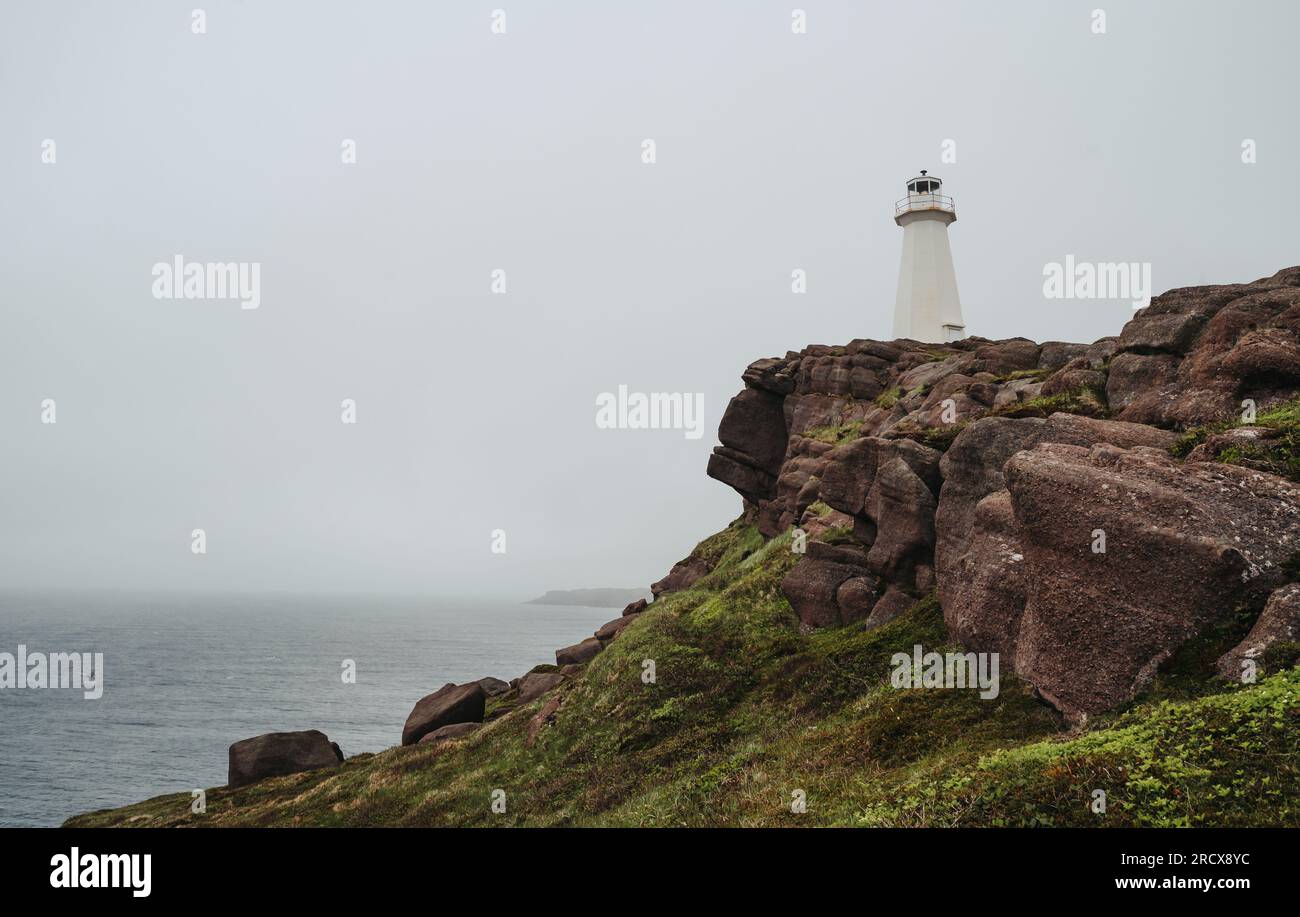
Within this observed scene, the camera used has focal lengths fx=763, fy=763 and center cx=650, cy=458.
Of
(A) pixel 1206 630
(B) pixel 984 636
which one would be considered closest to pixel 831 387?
(B) pixel 984 636

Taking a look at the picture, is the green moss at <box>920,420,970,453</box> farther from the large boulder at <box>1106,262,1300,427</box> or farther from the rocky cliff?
the large boulder at <box>1106,262,1300,427</box>

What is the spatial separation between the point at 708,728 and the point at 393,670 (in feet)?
512

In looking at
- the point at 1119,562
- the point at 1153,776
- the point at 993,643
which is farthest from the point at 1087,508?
the point at 1153,776

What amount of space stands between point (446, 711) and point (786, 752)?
2734 centimetres

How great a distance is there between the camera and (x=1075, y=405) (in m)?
24.5

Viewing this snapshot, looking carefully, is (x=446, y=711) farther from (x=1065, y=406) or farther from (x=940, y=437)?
(x=1065, y=406)

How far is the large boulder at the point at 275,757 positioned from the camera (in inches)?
1684

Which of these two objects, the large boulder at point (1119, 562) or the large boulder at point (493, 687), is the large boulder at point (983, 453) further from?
the large boulder at point (493, 687)

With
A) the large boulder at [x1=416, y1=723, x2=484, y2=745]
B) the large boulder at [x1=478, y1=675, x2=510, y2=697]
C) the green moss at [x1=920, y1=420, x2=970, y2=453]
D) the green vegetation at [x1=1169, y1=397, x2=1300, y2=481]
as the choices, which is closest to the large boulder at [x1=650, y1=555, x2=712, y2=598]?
the large boulder at [x1=478, y1=675, x2=510, y2=697]

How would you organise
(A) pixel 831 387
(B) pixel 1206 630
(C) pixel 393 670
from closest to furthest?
(B) pixel 1206 630 → (A) pixel 831 387 → (C) pixel 393 670

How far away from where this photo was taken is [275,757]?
142ft

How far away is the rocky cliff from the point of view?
12078 millimetres

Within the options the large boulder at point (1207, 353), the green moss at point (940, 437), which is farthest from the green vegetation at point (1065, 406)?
the green moss at point (940, 437)
